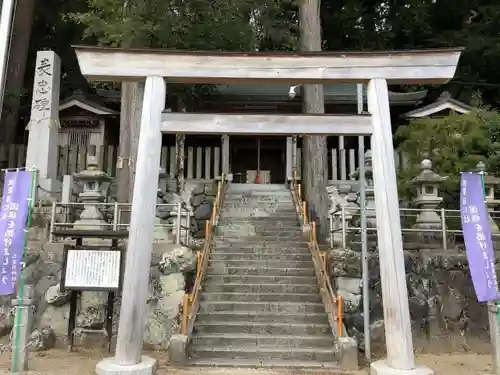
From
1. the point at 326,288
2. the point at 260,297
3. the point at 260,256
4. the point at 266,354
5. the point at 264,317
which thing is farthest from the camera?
the point at 260,256

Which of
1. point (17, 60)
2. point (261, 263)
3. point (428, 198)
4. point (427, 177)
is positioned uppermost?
point (17, 60)

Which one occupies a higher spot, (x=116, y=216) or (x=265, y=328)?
(x=116, y=216)

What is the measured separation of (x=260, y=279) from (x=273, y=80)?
165 inches

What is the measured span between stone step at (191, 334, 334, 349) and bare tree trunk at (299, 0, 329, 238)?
4.80 meters

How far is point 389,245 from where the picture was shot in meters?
6.19

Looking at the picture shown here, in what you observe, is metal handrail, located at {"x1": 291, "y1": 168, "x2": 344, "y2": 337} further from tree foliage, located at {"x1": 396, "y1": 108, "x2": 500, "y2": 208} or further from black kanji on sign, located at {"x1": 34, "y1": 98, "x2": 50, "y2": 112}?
black kanji on sign, located at {"x1": 34, "y1": 98, "x2": 50, "y2": 112}

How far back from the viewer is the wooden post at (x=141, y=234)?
5.91 m

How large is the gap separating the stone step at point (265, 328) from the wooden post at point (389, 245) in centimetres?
173

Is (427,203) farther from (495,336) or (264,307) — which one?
(264,307)

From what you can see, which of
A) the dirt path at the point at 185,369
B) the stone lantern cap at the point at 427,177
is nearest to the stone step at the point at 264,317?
the dirt path at the point at 185,369

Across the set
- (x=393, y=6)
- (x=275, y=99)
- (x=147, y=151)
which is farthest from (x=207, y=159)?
(x=393, y=6)

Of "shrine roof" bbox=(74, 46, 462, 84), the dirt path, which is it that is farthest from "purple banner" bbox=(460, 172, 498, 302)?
"shrine roof" bbox=(74, 46, 462, 84)

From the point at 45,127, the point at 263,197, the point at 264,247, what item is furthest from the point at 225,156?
the point at 45,127

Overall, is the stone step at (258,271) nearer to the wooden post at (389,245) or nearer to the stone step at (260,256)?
the stone step at (260,256)
